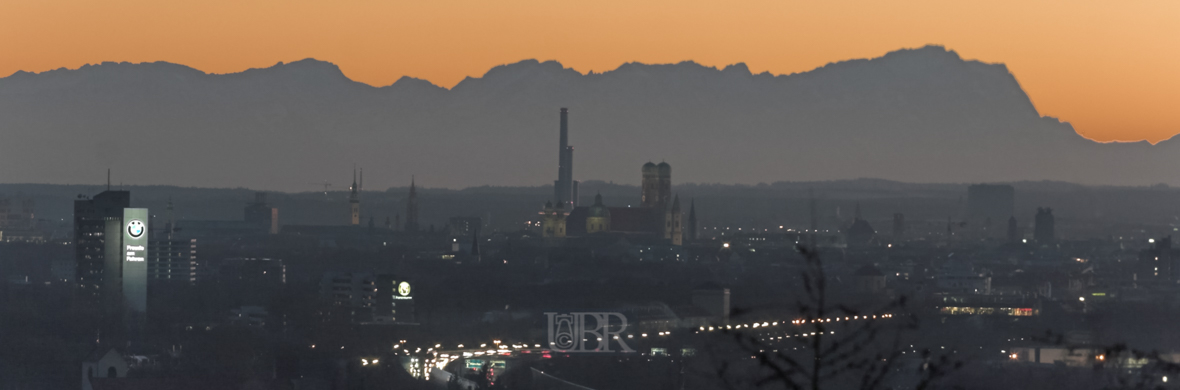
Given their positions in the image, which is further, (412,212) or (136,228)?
(412,212)

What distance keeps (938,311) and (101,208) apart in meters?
48.2

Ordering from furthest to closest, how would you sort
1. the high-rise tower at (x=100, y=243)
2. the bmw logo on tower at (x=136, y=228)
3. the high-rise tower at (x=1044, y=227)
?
1. the high-rise tower at (x=1044, y=227)
2. the bmw logo on tower at (x=136, y=228)
3. the high-rise tower at (x=100, y=243)

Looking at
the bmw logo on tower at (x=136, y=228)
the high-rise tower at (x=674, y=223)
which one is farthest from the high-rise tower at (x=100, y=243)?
the high-rise tower at (x=674, y=223)

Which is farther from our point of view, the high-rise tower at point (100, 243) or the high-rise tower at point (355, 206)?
the high-rise tower at point (355, 206)

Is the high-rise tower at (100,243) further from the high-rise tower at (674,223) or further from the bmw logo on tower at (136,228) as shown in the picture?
the high-rise tower at (674,223)

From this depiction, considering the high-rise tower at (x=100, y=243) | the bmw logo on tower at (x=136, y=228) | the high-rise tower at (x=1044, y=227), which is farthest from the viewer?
the high-rise tower at (x=1044, y=227)

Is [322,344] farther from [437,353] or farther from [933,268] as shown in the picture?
[933,268]

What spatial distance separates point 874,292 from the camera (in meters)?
87.3

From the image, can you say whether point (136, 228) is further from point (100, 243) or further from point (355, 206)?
point (355, 206)

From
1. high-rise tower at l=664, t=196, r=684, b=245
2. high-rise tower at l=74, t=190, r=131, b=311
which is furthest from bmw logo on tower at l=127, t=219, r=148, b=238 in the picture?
high-rise tower at l=664, t=196, r=684, b=245

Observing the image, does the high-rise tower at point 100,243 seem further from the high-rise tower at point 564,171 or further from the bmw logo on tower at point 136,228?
the high-rise tower at point 564,171

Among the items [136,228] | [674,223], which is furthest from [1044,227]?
[136,228]

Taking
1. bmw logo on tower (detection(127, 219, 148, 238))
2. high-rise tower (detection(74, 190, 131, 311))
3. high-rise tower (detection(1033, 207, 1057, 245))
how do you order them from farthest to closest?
high-rise tower (detection(1033, 207, 1057, 245)), bmw logo on tower (detection(127, 219, 148, 238)), high-rise tower (detection(74, 190, 131, 311))

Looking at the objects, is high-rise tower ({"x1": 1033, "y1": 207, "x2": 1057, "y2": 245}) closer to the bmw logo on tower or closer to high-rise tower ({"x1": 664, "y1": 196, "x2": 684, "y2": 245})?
high-rise tower ({"x1": 664, "y1": 196, "x2": 684, "y2": 245})
